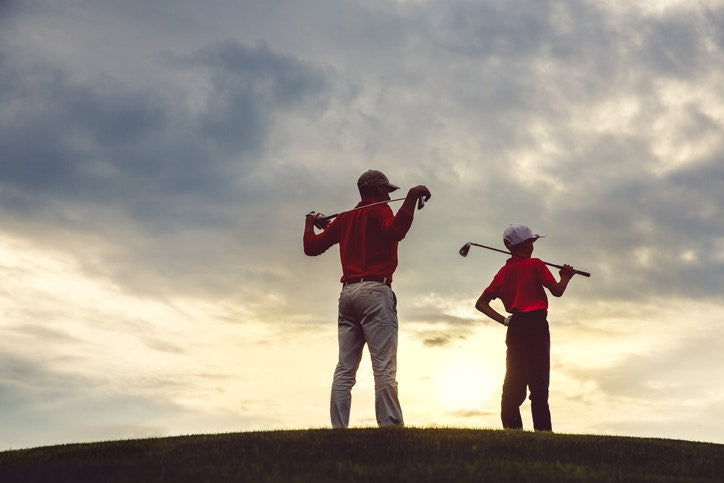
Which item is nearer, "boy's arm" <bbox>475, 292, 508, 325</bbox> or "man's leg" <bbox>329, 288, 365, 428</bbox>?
"man's leg" <bbox>329, 288, 365, 428</bbox>

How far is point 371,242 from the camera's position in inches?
402

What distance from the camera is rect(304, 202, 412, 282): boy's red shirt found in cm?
993

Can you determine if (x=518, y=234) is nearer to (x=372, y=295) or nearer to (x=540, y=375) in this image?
(x=540, y=375)

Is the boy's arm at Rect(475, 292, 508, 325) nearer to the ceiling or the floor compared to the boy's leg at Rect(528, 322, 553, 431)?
nearer to the ceiling

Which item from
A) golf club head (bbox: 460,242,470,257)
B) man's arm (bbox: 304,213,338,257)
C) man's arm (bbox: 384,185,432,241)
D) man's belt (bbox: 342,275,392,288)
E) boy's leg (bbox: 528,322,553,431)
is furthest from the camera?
golf club head (bbox: 460,242,470,257)

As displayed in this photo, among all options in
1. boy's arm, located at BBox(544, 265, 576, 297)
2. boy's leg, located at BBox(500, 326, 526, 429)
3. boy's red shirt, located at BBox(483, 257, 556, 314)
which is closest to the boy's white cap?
boy's red shirt, located at BBox(483, 257, 556, 314)

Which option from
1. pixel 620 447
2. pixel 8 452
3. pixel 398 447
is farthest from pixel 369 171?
pixel 8 452

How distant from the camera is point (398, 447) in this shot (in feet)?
32.1

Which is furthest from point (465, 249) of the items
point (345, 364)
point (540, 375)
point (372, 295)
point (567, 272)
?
point (345, 364)

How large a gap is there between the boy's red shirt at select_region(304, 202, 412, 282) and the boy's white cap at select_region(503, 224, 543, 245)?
2.62m

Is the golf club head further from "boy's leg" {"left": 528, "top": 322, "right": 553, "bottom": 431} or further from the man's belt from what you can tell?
the man's belt

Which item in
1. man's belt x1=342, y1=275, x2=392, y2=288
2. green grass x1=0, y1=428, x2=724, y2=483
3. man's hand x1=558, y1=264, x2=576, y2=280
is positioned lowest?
green grass x1=0, y1=428, x2=724, y2=483

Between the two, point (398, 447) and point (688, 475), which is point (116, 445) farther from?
point (688, 475)

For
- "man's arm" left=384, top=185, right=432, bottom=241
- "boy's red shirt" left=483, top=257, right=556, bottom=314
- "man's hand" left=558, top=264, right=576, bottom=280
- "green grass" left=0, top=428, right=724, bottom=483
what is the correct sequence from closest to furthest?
"green grass" left=0, top=428, right=724, bottom=483 < "man's arm" left=384, top=185, right=432, bottom=241 < "boy's red shirt" left=483, top=257, right=556, bottom=314 < "man's hand" left=558, top=264, right=576, bottom=280
